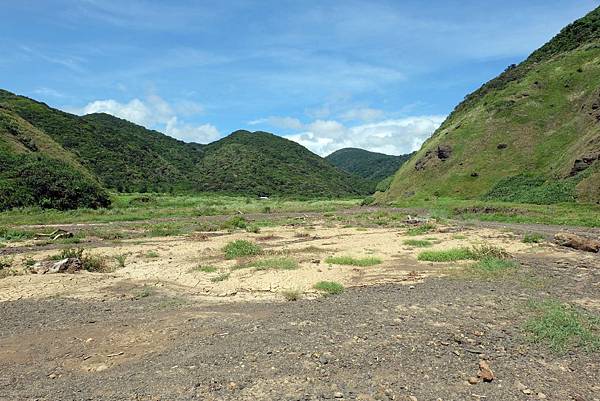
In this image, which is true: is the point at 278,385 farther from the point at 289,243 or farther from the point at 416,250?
the point at 289,243

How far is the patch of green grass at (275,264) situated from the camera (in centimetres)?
1714

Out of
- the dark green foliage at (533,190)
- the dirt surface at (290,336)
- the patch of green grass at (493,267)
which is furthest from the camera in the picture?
the dark green foliage at (533,190)

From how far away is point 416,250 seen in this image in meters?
21.4

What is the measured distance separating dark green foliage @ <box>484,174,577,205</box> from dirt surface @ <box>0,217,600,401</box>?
31.3 metres

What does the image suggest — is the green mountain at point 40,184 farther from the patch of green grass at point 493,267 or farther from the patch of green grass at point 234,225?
the patch of green grass at point 493,267

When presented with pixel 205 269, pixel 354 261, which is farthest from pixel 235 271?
pixel 354 261

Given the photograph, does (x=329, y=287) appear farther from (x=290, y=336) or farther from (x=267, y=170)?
(x=267, y=170)

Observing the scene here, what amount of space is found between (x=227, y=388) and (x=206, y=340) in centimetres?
229

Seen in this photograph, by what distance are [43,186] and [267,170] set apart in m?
93.5

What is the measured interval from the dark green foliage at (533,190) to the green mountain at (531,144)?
0.37 ft

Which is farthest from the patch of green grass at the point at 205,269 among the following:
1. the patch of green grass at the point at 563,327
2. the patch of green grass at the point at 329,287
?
the patch of green grass at the point at 563,327

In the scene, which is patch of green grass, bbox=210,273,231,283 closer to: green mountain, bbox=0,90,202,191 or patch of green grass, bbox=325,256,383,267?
patch of green grass, bbox=325,256,383,267

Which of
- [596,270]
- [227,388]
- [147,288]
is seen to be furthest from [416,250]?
[227,388]

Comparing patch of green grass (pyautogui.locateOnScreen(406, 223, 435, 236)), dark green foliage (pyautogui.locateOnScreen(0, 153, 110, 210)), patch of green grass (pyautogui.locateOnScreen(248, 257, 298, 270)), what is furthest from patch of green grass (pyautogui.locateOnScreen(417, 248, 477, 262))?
dark green foliage (pyautogui.locateOnScreen(0, 153, 110, 210))
